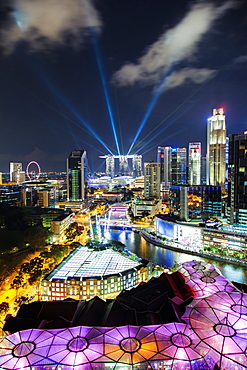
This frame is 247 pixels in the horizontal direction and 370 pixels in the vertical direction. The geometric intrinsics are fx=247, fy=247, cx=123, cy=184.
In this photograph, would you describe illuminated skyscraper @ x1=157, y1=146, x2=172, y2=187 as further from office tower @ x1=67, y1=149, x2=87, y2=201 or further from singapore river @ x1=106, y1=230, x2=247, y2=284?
singapore river @ x1=106, y1=230, x2=247, y2=284

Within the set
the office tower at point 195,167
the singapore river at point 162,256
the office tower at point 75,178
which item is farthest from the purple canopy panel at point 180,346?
the office tower at point 195,167

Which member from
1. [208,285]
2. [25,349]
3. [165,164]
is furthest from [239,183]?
[165,164]

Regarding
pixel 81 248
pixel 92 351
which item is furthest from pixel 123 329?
pixel 81 248

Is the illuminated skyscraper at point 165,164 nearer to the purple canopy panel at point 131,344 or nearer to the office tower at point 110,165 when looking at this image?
the office tower at point 110,165

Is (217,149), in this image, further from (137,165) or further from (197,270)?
(137,165)

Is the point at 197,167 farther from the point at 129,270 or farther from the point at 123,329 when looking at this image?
the point at 123,329

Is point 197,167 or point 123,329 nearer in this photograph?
point 123,329

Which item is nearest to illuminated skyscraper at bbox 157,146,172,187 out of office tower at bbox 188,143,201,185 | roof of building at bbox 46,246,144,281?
office tower at bbox 188,143,201,185
